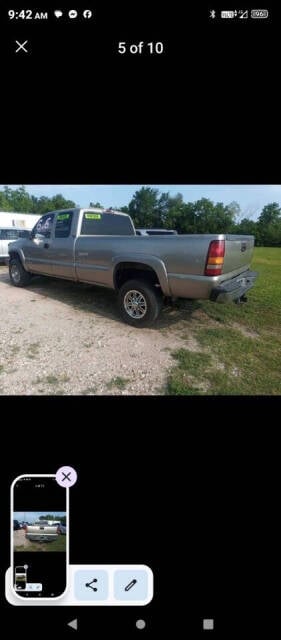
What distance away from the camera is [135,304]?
370 centimetres

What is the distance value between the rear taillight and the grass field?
103cm

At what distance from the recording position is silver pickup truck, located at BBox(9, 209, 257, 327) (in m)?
2.86

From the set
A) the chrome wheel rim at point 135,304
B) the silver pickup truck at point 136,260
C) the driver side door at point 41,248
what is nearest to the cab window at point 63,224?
the silver pickup truck at point 136,260

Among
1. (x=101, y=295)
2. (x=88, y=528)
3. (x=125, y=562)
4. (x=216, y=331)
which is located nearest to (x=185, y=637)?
(x=125, y=562)

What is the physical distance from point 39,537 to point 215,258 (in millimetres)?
2621

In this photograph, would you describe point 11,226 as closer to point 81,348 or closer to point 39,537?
point 81,348

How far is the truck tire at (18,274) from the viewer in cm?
595

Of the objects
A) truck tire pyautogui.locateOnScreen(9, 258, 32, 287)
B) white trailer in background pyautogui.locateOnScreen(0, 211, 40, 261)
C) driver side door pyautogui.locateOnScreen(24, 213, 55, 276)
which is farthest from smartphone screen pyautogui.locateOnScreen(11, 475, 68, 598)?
white trailer in background pyautogui.locateOnScreen(0, 211, 40, 261)

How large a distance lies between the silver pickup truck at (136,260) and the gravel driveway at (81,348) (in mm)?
488

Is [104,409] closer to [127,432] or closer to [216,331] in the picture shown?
[127,432]

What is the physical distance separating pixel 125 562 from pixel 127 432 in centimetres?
51
